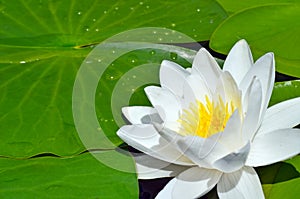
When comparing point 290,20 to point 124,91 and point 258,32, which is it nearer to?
point 258,32

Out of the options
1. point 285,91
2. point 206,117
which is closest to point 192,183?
point 206,117

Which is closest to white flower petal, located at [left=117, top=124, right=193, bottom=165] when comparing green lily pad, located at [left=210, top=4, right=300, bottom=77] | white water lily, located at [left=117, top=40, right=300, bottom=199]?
white water lily, located at [left=117, top=40, right=300, bottom=199]

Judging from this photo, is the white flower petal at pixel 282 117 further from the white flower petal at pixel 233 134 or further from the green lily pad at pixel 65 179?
the green lily pad at pixel 65 179

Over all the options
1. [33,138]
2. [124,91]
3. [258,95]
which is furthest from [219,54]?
[33,138]

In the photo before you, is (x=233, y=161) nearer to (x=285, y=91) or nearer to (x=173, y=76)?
(x=173, y=76)

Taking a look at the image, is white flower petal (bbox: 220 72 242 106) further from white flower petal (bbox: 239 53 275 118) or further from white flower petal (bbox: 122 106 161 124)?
white flower petal (bbox: 122 106 161 124)
